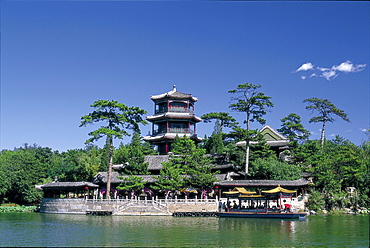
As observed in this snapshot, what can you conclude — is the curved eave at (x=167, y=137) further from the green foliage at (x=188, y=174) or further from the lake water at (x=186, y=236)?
the lake water at (x=186, y=236)

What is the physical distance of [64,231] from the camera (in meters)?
18.7

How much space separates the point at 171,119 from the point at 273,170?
45.2 feet

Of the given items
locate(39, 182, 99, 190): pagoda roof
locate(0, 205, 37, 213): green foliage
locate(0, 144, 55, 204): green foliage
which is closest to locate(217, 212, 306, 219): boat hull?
locate(39, 182, 99, 190): pagoda roof

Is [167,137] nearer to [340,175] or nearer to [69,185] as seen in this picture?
[69,185]

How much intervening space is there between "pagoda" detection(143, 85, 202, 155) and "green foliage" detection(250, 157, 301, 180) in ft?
32.5

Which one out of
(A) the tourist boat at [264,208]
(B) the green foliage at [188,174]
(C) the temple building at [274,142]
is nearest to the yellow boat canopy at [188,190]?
(B) the green foliage at [188,174]

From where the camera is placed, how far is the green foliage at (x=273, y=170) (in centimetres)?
3256

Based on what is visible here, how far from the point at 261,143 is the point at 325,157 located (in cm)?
607

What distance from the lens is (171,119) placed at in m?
42.0

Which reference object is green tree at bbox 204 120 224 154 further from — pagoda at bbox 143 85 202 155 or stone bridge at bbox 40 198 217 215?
stone bridge at bbox 40 198 217 215

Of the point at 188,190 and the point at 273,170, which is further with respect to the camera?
the point at 273,170

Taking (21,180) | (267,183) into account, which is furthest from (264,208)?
(21,180)

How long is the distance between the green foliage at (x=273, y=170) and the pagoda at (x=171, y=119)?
32.5 feet

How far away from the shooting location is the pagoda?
41.6 metres
